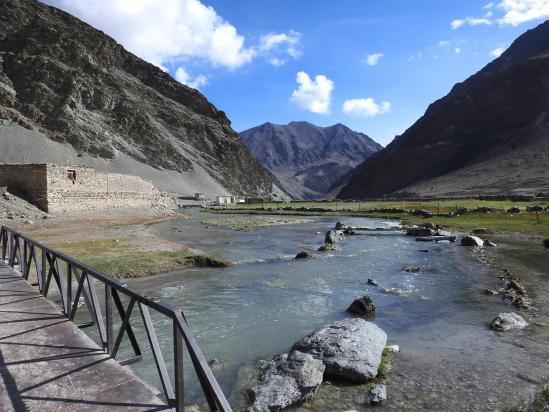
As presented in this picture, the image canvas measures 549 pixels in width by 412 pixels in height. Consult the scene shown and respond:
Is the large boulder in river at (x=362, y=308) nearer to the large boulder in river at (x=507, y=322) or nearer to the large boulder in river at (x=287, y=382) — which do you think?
the large boulder in river at (x=507, y=322)

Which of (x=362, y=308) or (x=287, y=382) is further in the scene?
(x=362, y=308)

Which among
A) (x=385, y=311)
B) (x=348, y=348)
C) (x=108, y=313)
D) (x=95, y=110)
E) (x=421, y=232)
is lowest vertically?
(x=385, y=311)

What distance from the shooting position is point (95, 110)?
138750mm

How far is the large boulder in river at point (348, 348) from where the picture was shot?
9.45 metres

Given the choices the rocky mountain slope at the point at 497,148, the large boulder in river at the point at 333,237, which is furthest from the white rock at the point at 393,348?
the rocky mountain slope at the point at 497,148

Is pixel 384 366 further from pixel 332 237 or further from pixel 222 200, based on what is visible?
pixel 222 200

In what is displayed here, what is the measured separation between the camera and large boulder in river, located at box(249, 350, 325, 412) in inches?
326

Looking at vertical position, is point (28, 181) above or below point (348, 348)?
above

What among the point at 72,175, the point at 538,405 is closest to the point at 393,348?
the point at 538,405

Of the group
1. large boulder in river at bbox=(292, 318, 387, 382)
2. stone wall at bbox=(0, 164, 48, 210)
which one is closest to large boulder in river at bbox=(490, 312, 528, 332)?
large boulder in river at bbox=(292, 318, 387, 382)

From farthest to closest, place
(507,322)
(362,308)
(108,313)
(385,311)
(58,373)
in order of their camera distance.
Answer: (385,311) → (362,308) → (507,322) → (108,313) → (58,373)

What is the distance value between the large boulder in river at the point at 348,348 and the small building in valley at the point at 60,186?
42.3 metres

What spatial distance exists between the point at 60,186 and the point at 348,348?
1797 inches

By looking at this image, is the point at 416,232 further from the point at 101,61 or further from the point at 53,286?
the point at 101,61
